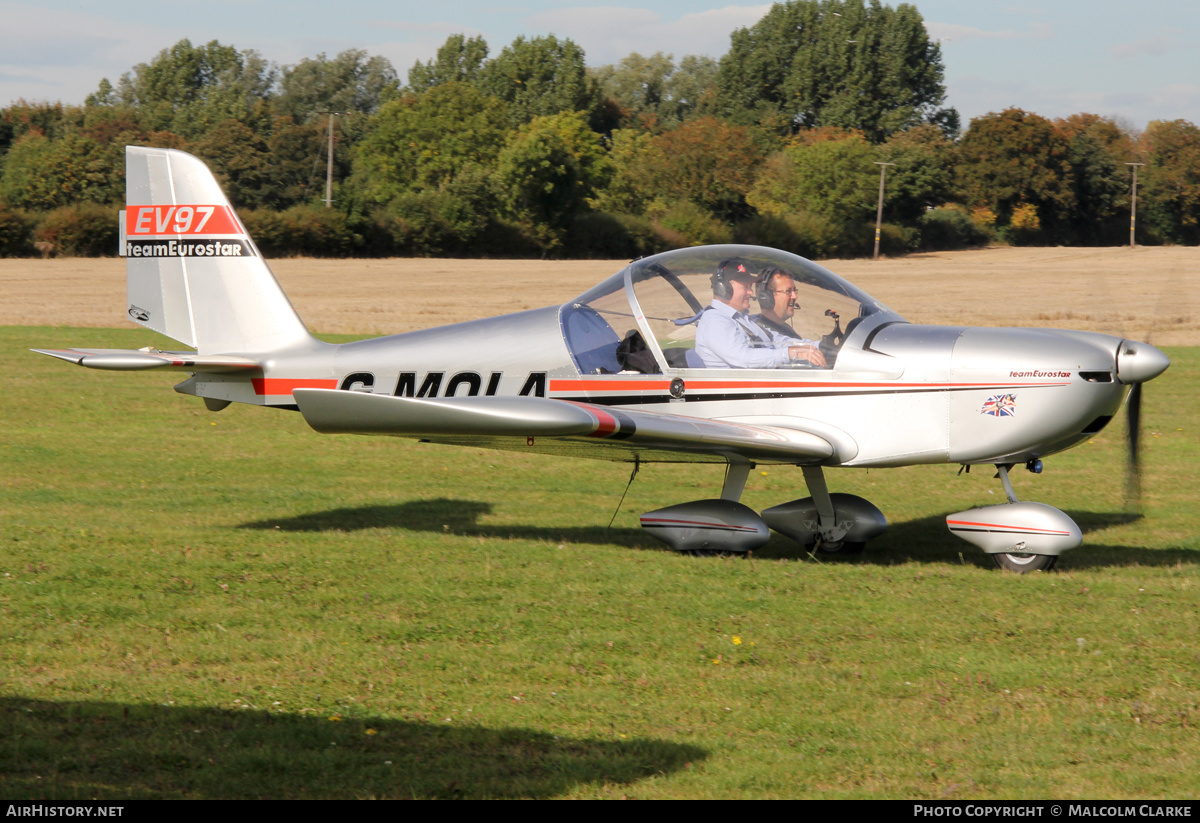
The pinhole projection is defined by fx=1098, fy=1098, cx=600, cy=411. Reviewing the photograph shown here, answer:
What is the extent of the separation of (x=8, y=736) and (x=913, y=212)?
282ft

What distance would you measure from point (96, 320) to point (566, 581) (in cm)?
2581

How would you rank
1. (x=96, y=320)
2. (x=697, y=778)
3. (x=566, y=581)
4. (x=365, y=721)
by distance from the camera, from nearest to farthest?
(x=697, y=778)
(x=365, y=721)
(x=566, y=581)
(x=96, y=320)

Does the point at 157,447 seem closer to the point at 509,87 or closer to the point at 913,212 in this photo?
the point at 913,212

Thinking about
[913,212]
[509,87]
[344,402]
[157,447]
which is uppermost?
[509,87]

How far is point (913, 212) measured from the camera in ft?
277

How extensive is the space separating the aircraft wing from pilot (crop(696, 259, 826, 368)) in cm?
48

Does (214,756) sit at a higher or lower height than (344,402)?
lower

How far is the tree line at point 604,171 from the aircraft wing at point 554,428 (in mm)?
56186

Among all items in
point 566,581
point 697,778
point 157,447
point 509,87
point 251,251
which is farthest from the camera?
point 509,87

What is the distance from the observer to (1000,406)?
7.41 metres

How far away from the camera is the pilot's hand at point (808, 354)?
7902 millimetres

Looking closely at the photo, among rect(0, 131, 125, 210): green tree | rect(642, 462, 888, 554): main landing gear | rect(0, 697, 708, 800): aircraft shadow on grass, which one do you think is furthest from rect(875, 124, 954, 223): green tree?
rect(0, 697, 708, 800): aircraft shadow on grass

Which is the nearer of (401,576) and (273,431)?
(401,576)

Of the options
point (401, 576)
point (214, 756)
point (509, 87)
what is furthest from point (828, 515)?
point (509, 87)
